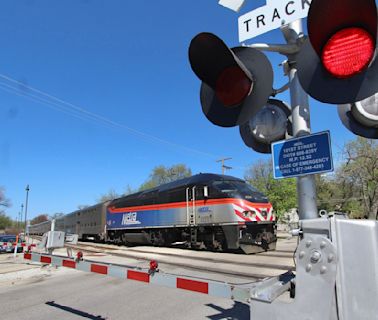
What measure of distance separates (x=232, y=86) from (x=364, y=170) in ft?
131

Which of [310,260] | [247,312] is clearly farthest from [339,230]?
[247,312]

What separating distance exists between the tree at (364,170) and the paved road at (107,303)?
35.5 meters

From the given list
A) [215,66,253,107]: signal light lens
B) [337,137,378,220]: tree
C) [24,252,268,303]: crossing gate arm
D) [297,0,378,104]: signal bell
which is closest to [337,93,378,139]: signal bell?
[297,0,378,104]: signal bell

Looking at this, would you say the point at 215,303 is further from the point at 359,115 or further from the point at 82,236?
the point at 82,236

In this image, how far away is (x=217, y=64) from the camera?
8.23ft

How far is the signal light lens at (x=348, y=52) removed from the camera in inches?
73.5

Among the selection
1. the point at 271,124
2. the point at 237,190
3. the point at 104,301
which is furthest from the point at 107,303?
the point at 237,190

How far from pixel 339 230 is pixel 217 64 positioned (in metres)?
1.51

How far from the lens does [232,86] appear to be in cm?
256

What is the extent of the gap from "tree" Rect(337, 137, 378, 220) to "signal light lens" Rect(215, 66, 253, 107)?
37943 mm

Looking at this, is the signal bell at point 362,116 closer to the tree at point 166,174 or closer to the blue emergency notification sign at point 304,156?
the blue emergency notification sign at point 304,156

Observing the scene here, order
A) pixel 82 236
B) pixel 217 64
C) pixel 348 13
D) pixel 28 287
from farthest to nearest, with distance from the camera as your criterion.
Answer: pixel 82 236, pixel 28 287, pixel 217 64, pixel 348 13

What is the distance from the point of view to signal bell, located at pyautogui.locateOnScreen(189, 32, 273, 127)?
241 cm

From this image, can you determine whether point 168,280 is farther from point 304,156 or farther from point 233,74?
point 233,74
